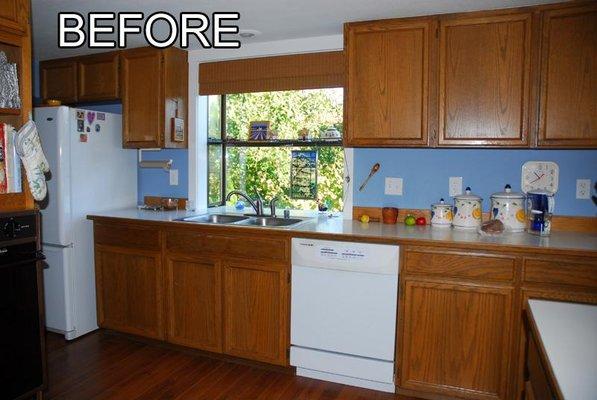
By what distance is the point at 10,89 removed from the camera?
6.66ft

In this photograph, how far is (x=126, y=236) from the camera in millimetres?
2891

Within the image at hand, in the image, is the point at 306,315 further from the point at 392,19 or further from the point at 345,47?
the point at 392,19

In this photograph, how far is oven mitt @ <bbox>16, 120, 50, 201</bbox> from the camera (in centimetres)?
203

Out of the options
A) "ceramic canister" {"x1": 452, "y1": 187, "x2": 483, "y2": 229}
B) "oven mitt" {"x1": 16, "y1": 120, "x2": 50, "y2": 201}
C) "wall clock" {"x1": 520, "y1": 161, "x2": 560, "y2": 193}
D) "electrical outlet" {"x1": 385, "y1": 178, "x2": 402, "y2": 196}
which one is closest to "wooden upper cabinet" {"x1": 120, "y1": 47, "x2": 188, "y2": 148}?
"oven mitt" {"x1": 16, "y1": 120, "x2": 50, "y2": 201}

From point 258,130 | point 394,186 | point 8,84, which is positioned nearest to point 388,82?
point 394,186

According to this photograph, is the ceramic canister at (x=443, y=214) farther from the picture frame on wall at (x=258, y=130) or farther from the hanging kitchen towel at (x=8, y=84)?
the hanging kitchen towel at (x=8, y=84)

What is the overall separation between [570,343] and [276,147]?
249 centimetres

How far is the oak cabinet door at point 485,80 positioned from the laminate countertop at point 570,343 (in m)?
1.29

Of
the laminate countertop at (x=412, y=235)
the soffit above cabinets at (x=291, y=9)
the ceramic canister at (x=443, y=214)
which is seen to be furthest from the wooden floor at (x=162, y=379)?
the soffit above cabinets at (x=291, y=9)

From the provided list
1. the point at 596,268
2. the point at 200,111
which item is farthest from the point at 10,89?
the point at 596,268

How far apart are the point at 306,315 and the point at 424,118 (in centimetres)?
129

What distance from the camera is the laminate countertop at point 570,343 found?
83 centimetres

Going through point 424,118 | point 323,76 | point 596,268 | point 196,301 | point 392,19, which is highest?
point 392,19

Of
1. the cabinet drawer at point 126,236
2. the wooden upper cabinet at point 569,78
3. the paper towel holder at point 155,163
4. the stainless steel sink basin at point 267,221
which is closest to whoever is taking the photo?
the wooden upper cabinet at point 569,78
